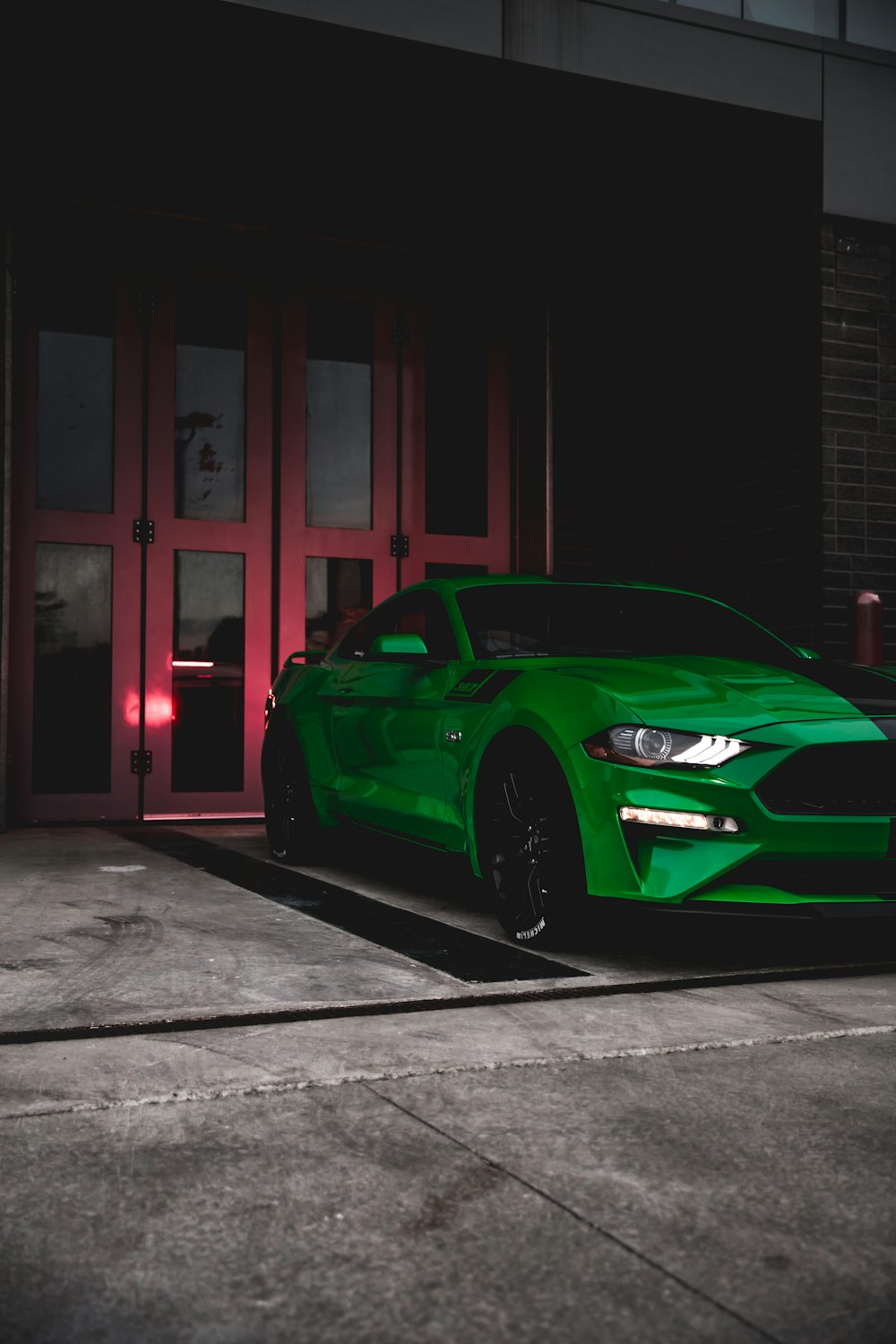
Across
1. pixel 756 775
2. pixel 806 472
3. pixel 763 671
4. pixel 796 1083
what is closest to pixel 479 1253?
pixel 796 1083

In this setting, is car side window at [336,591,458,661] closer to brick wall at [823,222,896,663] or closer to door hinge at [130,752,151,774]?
brick wall at [823,222,896,663]

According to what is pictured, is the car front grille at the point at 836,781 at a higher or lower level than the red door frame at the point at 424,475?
lower

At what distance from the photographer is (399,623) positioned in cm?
661

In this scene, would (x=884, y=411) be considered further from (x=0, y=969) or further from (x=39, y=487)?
(x=0, y=969)

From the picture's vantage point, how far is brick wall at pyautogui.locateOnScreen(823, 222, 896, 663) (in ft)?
27.0

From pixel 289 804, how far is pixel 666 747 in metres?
3.19

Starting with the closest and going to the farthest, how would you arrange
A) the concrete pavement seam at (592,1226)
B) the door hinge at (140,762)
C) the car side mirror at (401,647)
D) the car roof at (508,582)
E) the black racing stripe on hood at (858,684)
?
the concrete pavement seam at (592,1226), the black racing stripe on hood at (858,684), the car side mirror at (401,647), the car roof at (508,582), the door hinge at (140,762)

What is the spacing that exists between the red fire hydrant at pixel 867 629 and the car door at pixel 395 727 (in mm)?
3011

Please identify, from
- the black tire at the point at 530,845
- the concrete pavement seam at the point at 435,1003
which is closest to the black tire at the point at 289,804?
the black tire at the point at 530,845

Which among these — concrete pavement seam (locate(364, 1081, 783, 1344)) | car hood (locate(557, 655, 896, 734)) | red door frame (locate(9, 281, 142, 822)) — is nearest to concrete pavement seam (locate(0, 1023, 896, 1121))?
concrete pavement seam (locate(364, 1081, 783, 1344))

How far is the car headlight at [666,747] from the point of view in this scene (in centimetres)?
420

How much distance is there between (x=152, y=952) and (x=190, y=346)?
21.2ft

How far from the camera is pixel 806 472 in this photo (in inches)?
330

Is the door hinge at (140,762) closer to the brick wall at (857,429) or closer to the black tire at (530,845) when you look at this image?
the brick wall at (857,429)
